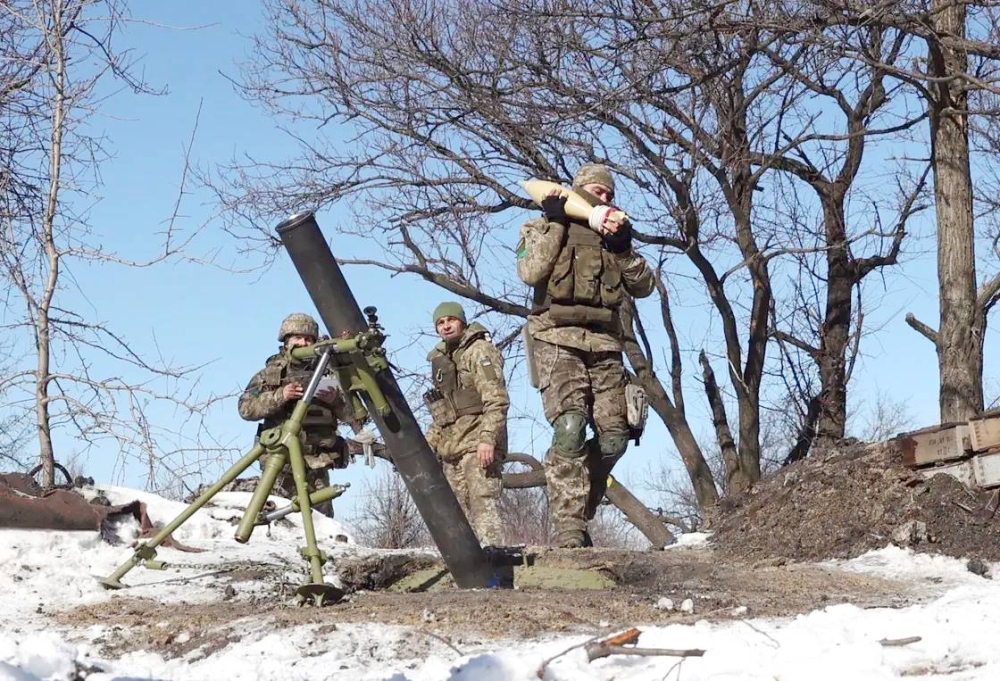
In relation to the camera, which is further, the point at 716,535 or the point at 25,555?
the point at 716,535

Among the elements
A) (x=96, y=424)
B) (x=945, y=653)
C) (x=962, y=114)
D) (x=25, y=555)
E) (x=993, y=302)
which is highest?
(x=962, y=114)

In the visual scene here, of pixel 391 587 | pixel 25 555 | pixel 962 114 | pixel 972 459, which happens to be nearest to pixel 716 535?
pixel 972 459

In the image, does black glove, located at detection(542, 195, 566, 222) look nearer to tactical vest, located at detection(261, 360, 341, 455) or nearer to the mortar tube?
the mortar tube

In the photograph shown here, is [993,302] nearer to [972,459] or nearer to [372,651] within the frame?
[972,459]

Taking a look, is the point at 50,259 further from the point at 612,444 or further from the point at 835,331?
the point at 835,331

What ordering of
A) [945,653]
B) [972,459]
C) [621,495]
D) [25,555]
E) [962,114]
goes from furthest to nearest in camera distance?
[621,495] < [962,114] < [972,459] < [25,555] < [945,653]

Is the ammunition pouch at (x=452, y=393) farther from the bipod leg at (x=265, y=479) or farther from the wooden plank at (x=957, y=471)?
the bipod leg at (x=265, y=479)

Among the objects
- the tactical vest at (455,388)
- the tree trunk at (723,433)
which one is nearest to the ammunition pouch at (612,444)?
the tactical vest at (455,388)

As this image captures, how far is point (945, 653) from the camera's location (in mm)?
4387

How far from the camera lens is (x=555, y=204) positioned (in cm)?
782

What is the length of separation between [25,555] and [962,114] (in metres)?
7.37

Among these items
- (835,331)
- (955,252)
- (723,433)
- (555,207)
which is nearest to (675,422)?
(723,433)

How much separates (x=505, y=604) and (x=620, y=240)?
303 centimetres

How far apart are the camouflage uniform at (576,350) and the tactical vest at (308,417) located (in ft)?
5.92
